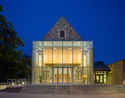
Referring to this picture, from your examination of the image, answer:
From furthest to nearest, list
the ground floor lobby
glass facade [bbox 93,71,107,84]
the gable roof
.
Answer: glass facade [bbox 93,71,107,84] < the gable roof < the ground floor lobby

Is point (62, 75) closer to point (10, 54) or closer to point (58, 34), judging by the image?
point (58, 34)

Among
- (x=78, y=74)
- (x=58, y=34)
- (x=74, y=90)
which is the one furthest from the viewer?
(x=58, y=34)

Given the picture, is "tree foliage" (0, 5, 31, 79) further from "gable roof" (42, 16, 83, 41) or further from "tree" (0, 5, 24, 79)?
"gable roof" (42, 16, 83, 41)

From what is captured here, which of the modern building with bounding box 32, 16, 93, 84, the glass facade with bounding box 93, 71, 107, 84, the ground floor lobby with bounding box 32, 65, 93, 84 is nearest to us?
the ground floor lobby with bounding box 32, 65, 93, 84

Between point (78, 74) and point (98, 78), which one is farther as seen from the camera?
point (98, 78)

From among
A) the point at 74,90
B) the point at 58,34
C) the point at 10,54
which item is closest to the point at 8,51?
the point at 10,54

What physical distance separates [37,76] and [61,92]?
7167 millimetres

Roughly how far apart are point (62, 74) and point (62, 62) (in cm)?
186

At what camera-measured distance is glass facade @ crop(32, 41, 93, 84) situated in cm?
2823

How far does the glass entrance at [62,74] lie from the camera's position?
28234 mm

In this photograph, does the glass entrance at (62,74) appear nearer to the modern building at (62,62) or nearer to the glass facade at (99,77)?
the modern building at (62,62)

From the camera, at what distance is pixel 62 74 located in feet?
93.6

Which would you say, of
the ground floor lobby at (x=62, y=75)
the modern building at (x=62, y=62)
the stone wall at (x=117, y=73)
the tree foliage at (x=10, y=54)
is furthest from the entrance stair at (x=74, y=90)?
the tree foliage at (x=10, y=54)

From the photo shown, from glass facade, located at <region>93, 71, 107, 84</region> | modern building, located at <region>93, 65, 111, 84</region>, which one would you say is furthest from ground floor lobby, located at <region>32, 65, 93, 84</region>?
glass facade, located at <region>93, 71, 107, 84</region>
